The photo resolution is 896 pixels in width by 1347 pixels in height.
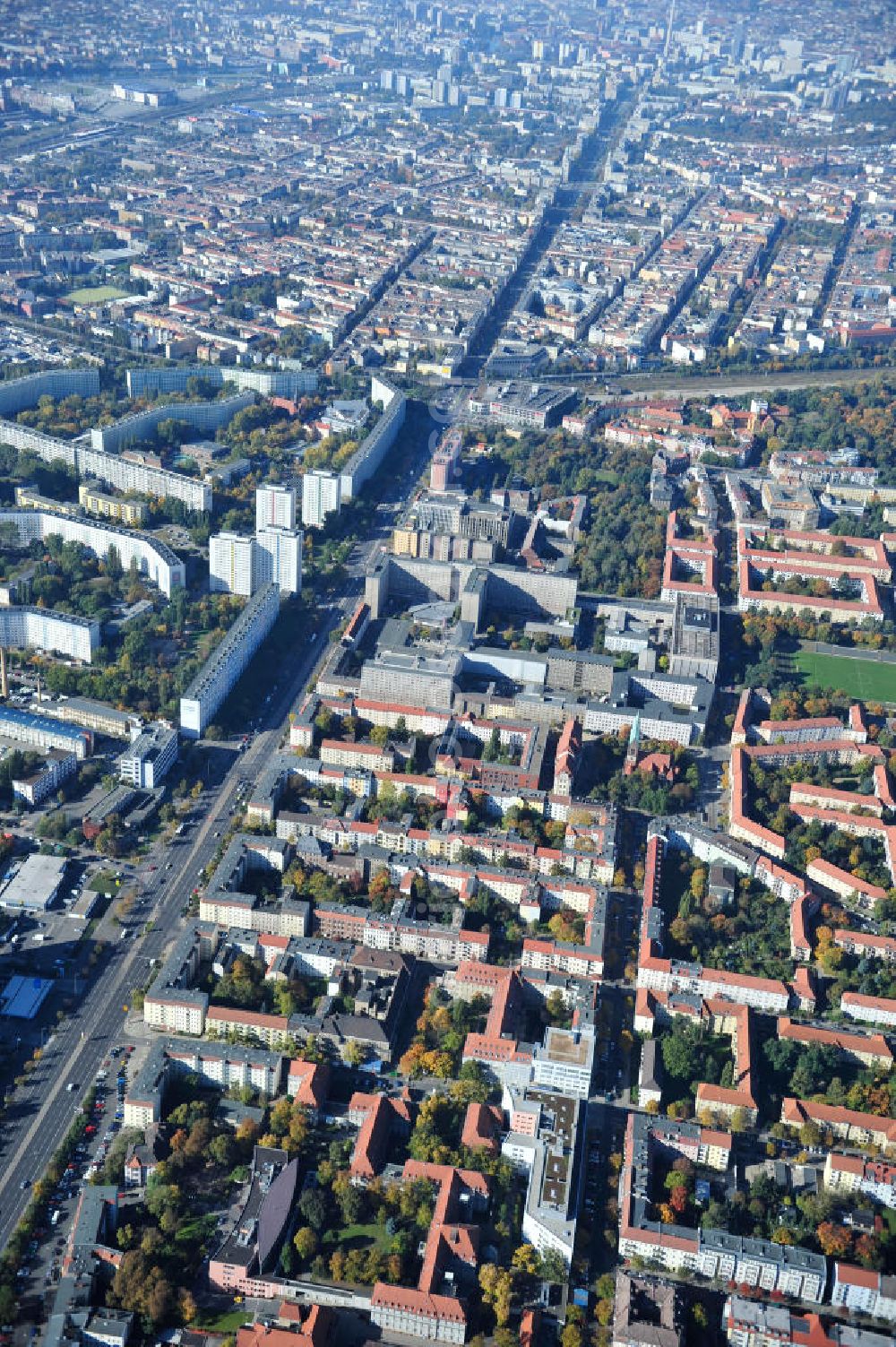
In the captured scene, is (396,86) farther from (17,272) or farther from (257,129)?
(17,272)

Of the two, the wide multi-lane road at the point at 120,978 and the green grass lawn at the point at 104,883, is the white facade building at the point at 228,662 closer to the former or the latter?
the wide multi-lane road at the point at 120,978

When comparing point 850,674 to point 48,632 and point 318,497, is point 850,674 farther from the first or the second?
point 48,632

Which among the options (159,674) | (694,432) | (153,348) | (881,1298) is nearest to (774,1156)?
(881,1298)

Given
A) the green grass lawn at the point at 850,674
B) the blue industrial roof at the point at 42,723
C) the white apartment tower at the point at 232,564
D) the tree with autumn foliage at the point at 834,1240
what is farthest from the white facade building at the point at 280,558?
the tree with autumn foliage at the point at 834,1240

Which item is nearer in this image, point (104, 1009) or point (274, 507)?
point (104, 1009)

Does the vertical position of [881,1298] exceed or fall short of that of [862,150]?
it falls short

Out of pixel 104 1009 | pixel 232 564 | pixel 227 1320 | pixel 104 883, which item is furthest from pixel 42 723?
pixel 227 1320
